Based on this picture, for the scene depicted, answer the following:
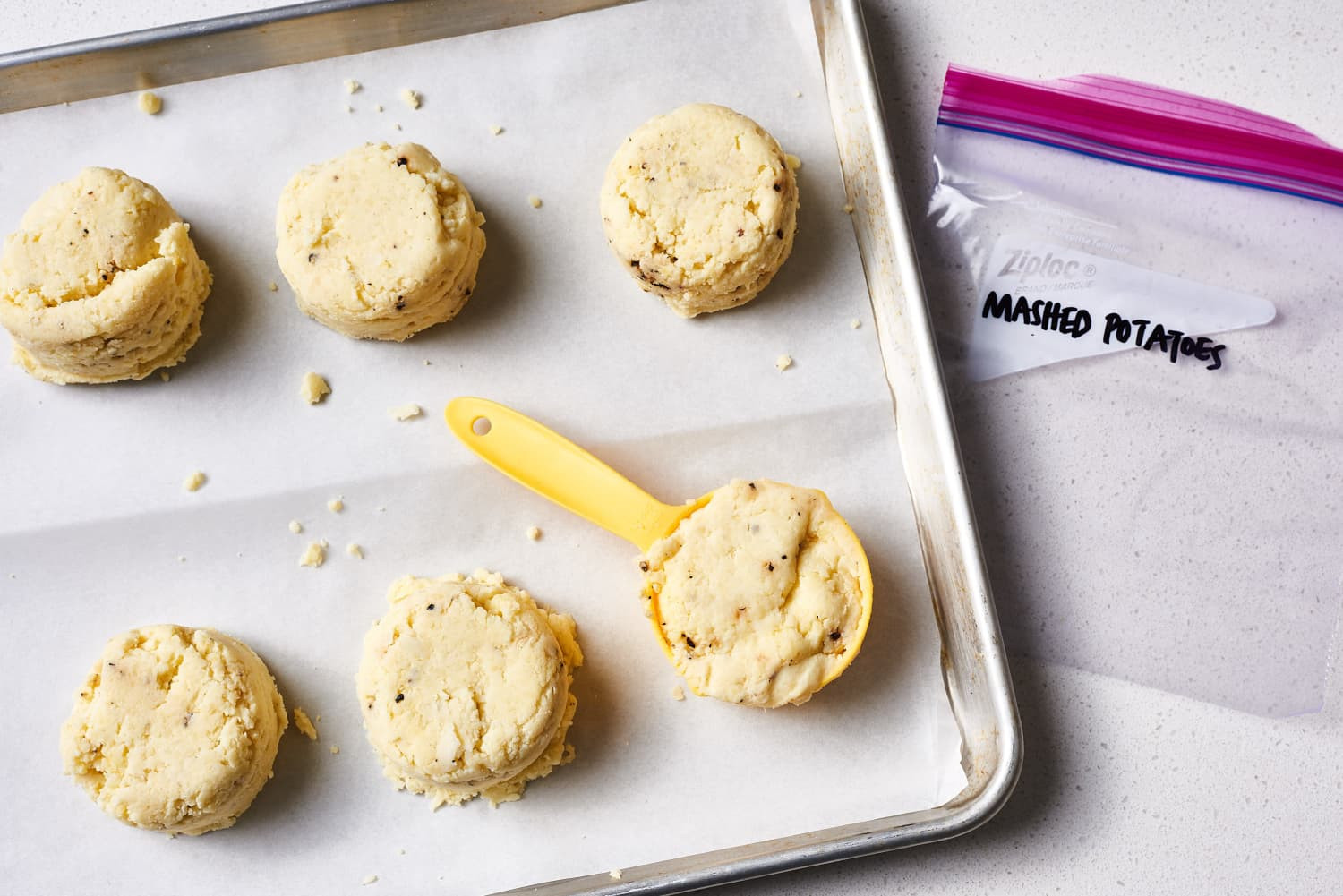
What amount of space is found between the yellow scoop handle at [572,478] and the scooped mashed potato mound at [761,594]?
0.06 m

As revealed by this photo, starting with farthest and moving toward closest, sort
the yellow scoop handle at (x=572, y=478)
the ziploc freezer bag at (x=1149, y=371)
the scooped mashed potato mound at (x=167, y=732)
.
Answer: the ziploc freezer bag at (x=1149, y=371), the yellow scoop handle at (x=572, y=478), the scooped mashed potato mound at (x=167, y=732)

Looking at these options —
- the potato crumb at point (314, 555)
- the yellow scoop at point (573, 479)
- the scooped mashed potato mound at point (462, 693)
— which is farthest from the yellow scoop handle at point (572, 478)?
the potato crumb at point (314, 555)

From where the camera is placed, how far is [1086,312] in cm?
175

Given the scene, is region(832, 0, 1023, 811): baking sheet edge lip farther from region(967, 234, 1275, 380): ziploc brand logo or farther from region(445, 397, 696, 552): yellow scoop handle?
region(445, 397, 696, 552): yellow scoop handle

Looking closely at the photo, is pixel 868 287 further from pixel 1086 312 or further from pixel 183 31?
pixel 183 31

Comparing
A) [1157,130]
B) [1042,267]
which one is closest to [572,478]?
[1042,267]

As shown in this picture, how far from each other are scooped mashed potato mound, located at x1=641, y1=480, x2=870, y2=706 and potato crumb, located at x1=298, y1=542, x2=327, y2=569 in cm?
52

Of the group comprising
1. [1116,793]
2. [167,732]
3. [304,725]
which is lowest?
[1116,793]

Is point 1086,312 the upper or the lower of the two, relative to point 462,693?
upper

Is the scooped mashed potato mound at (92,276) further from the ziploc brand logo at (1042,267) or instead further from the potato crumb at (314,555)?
the ziploc brand logo at (1042,267)

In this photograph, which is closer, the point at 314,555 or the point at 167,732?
the point at 167,732

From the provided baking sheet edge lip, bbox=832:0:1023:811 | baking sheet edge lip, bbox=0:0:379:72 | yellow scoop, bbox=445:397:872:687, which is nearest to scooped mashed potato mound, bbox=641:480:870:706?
yellow scoop, bbox=445:397:872:687

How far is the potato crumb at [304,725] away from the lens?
61.6 inches

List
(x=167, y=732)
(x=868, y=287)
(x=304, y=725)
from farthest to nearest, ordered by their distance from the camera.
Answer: (x=868, y=287) < (x=304, y=725) < (x=167, y=732)
